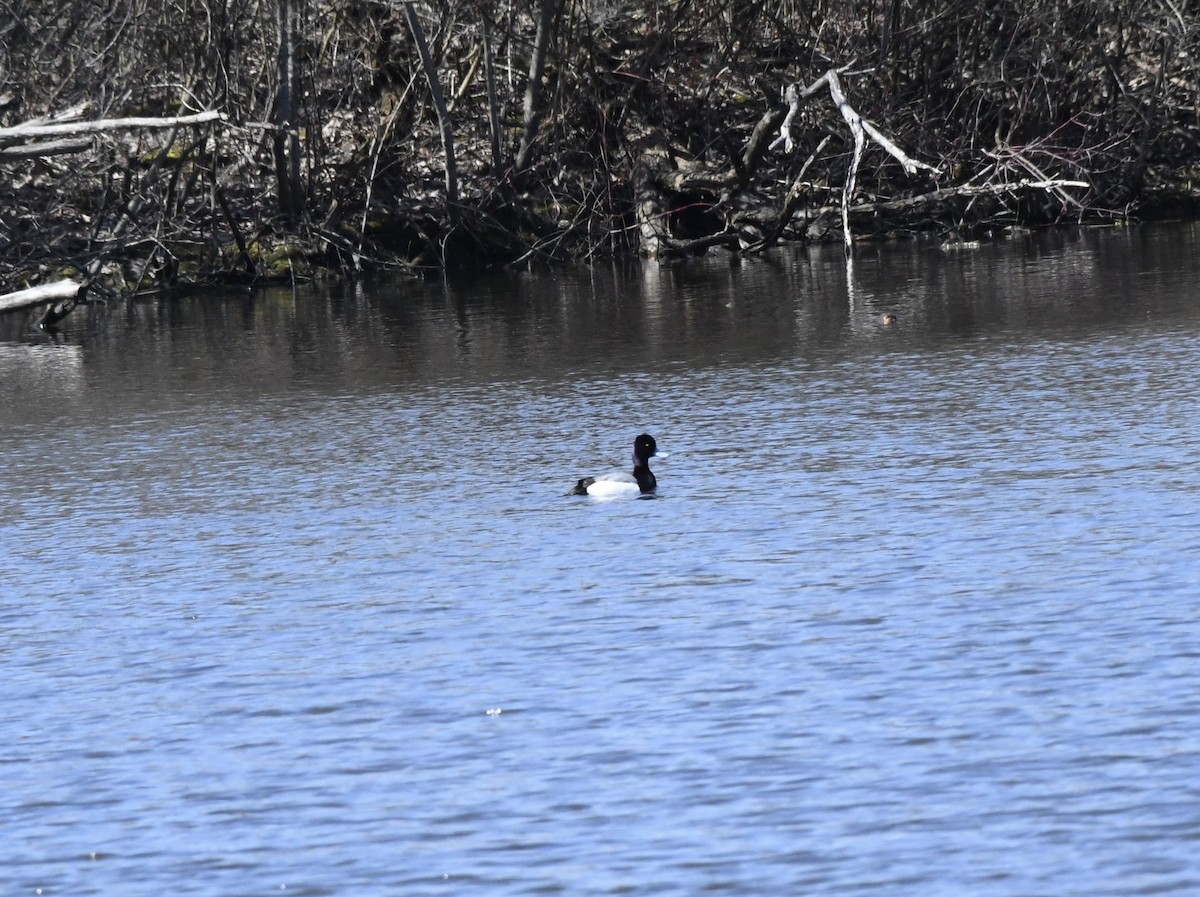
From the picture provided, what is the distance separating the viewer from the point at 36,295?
1617 centimetres

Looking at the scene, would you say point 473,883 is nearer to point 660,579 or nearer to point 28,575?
point 660,579

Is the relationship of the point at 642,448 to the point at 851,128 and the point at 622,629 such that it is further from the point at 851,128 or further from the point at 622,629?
the point at 851,128

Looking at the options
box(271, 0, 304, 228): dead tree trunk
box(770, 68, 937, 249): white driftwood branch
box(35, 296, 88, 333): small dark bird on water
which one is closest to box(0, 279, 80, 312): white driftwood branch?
box(770, 68, 937, 249): white driftwood branch

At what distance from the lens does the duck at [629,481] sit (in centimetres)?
1562

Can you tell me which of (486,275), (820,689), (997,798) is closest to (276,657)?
(820,689)

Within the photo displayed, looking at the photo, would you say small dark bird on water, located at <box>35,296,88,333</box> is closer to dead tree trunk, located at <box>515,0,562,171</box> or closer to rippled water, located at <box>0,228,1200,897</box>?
rippled water, located at <box>0,228,1200,897</box>

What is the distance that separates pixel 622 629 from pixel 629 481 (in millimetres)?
4148

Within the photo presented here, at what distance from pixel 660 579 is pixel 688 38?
29.6m

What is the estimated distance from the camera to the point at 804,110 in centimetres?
3975

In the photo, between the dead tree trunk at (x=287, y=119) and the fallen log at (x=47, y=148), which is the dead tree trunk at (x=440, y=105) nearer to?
the dead tree trunk at (x=287, y=119)

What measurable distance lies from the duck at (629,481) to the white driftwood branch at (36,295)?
4.57 metres

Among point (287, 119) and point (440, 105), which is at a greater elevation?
point (440, 105)

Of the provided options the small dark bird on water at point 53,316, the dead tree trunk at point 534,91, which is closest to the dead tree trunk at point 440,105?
the dead tree trunk at point 534,91

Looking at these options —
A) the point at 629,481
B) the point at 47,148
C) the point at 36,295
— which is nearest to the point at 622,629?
the point at 629,481
